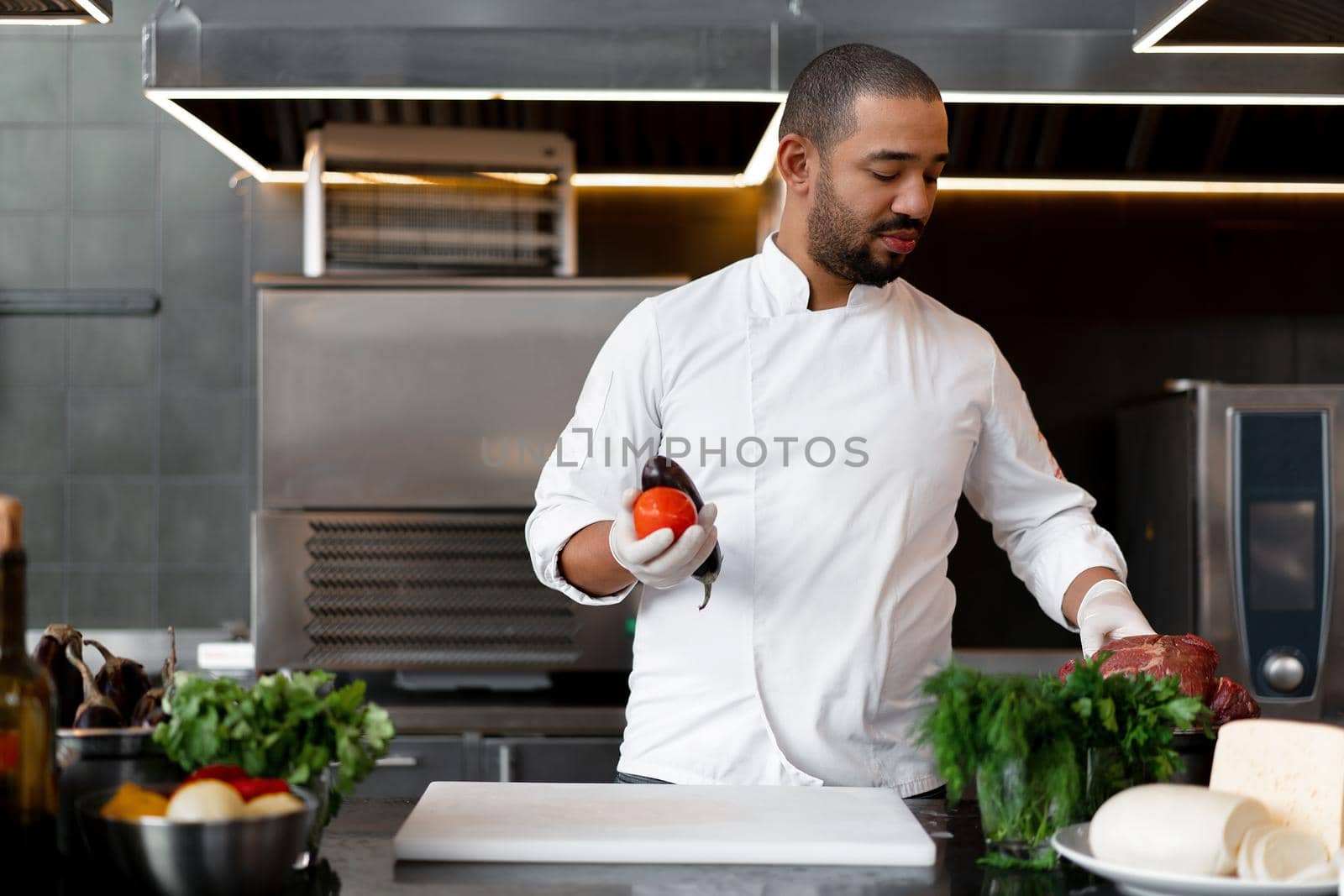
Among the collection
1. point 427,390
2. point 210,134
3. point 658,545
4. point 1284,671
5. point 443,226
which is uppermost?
point 210,134

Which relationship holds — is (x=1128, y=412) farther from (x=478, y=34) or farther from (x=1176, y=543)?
(x=478, y=34)

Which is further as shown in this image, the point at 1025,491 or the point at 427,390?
the point at 427,390

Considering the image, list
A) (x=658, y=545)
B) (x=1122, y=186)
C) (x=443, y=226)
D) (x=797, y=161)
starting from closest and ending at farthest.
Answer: (x=658, y=545) < (x=797, y=161) < (x=443, y=226) < (x=1122, y=186)

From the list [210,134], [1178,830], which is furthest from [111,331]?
[1178,830]

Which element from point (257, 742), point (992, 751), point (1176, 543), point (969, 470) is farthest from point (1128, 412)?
point (257, 742)

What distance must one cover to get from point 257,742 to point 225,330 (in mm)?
2320

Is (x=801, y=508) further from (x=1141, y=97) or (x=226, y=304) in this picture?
(x=226, y=304)

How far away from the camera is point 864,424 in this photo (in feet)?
5.17

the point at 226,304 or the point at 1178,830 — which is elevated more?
the point at 226,304

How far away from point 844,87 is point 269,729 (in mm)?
958

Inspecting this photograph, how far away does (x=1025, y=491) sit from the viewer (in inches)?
65.5

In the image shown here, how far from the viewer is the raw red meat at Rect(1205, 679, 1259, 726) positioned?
1.19 metres

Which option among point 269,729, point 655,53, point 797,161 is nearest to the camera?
point 269,729
